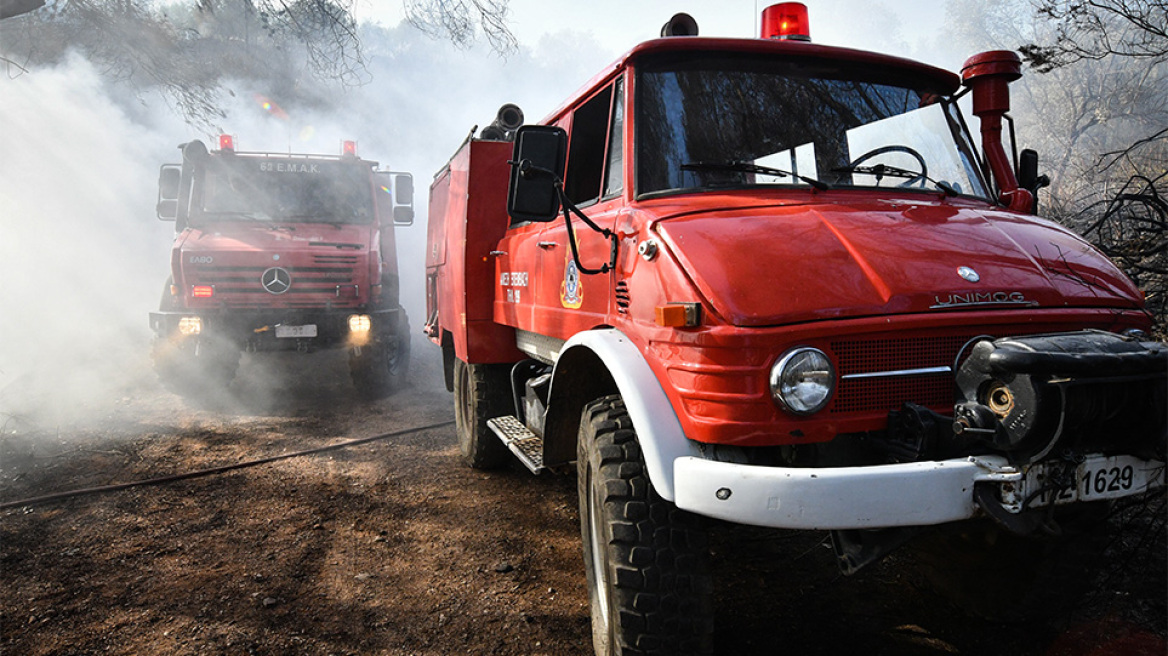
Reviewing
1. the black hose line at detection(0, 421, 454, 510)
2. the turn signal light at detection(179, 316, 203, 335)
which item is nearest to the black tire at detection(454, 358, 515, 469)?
the black hose line at detection(0, 421, 454, 510)

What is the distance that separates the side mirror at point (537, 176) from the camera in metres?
3.02

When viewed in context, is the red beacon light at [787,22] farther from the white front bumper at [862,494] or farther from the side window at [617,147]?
the white front bumper at [862,494]

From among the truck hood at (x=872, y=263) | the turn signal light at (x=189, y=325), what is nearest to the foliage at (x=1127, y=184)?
the truck hood at (x=872, y=263)

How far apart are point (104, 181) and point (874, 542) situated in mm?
16879

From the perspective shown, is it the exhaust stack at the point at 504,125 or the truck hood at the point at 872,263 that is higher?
the exhaust stack at the point at 504,125

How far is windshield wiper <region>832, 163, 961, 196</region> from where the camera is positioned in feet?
10.00

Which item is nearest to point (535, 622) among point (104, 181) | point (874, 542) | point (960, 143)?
point (874, 542)

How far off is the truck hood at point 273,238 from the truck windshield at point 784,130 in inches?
252

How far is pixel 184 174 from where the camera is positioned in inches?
351

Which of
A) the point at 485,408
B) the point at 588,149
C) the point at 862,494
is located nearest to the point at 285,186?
the point at 485,408

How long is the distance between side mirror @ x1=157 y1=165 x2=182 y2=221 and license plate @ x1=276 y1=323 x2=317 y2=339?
2.14 m

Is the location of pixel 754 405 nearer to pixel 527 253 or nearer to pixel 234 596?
pixel 527 253

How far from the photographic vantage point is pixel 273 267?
829 centimetres

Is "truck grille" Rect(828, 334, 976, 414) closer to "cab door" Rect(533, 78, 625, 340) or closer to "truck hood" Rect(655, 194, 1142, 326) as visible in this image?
"truck hood" Rect(655, 194, 1142, 326)
